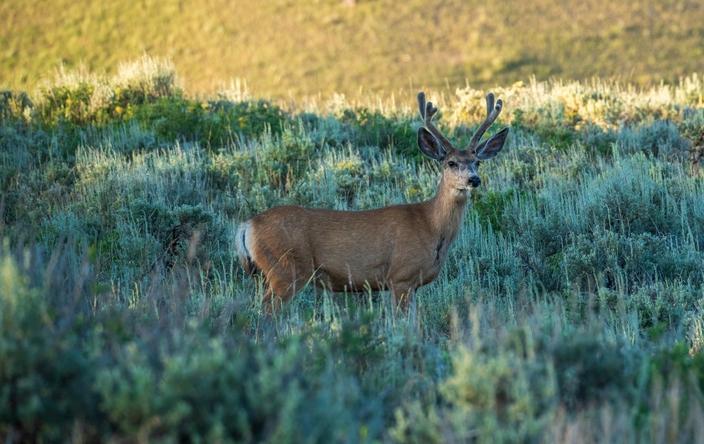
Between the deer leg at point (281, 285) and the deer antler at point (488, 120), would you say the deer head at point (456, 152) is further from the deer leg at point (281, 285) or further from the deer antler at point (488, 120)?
the deer leg at point (281, 285)

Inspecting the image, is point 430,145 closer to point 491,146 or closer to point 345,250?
point 491,146

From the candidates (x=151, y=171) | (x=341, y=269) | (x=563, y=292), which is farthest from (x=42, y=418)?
(x=151, y=171)

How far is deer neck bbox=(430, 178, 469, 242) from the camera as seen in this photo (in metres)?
8.42

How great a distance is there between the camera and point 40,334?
4.34 metres

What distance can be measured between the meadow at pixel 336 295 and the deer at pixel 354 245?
0.83ft

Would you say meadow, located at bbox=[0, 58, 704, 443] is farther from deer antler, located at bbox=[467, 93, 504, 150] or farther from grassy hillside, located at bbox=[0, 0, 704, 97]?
grassy hillside, located at bbox=[0, 0, 704, 97]

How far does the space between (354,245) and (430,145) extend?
121 centimetres

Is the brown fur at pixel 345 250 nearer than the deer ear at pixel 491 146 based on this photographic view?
Yes

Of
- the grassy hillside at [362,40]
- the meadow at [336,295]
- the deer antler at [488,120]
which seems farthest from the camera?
the grassy hillside at [362,40]

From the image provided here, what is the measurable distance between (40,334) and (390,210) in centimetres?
447

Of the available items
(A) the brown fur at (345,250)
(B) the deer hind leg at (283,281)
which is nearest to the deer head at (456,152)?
(A) the brown fur at (345,250)

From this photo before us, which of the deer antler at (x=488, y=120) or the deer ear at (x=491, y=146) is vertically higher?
the deer antler at (x=488, y=120)

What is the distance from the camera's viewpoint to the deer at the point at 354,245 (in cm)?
805

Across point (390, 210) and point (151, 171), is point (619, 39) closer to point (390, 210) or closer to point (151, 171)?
point (151, 171)
